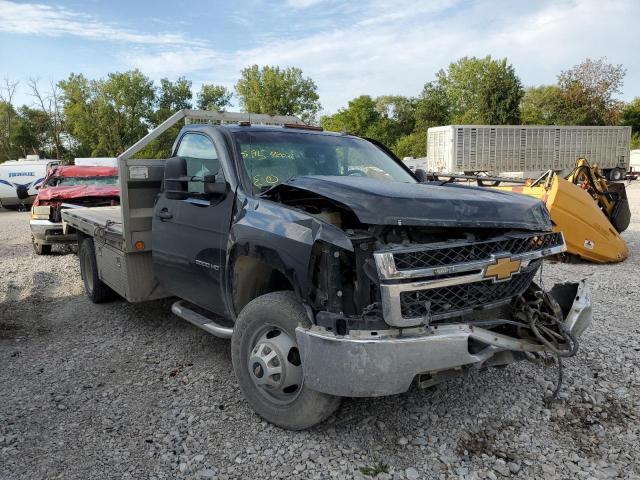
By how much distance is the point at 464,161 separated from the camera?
2373 centimetres

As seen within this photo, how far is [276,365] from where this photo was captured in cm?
327

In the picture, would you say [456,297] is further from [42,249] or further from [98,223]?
[42,249]

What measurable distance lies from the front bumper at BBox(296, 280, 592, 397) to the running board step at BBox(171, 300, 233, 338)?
3.64ft

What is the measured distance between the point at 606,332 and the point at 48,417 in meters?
4.86

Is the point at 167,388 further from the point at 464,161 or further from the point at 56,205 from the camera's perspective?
the point at 464,161

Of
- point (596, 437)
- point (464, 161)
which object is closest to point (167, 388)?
point (596, 437)

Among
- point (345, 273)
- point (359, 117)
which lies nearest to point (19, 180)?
point (345, 273)

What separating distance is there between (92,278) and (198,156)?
2893 mm

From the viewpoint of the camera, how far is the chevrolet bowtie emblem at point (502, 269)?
9.75 ft

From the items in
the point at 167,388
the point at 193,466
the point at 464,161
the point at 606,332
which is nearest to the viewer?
the point at 193,466

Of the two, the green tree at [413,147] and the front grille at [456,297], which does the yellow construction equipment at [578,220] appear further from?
the green tree at [413,147]

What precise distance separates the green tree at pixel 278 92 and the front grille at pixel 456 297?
45.3m

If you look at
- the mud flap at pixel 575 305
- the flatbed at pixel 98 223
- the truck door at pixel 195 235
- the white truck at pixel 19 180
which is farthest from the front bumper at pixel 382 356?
the white truck at pixel 19 180

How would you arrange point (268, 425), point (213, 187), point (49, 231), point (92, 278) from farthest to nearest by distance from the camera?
point (49, 231) → point (92, 278) → point (213, 187) → point (268, 425)
